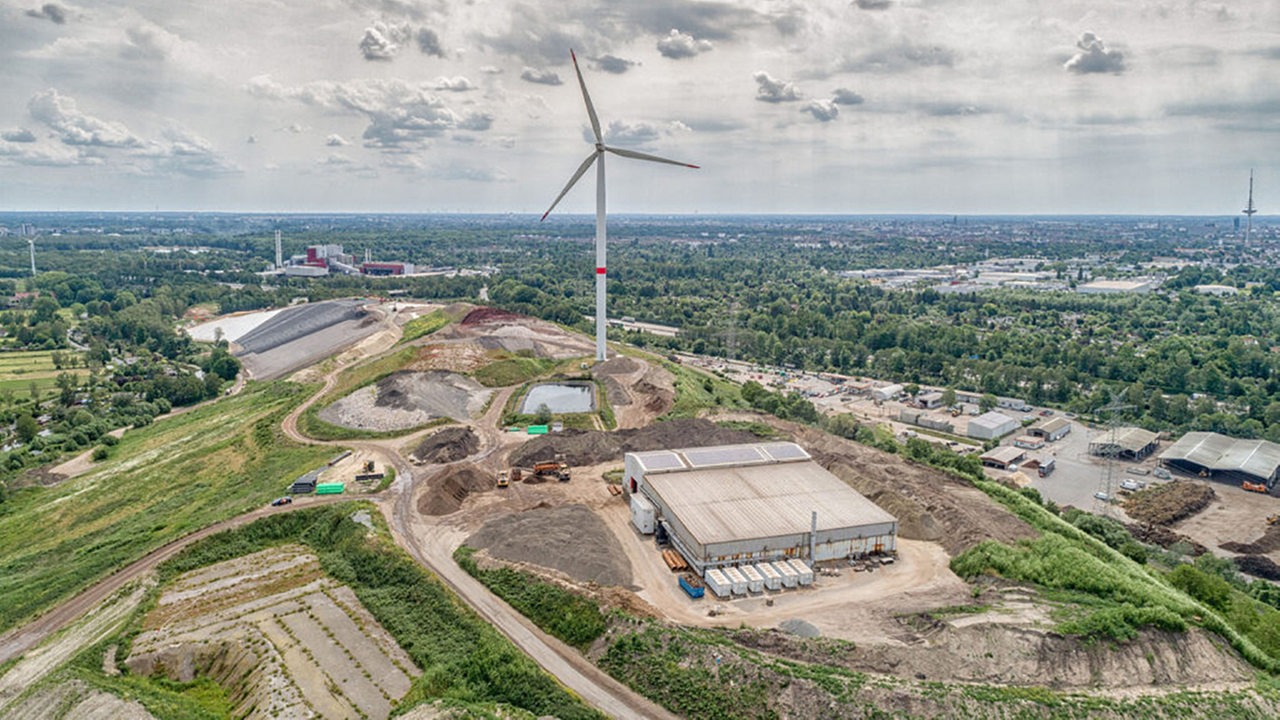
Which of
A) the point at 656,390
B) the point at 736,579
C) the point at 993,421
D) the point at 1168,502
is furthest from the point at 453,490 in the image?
the point at 993,421

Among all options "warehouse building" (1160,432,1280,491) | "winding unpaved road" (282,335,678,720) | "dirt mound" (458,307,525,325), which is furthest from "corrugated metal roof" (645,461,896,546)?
"dirt mound" (458,307,525,325)

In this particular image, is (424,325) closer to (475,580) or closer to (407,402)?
(407,402)

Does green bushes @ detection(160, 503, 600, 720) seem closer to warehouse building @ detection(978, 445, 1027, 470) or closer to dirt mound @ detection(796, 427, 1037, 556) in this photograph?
dirt mound @ detection(796, 427, 1037, 556)

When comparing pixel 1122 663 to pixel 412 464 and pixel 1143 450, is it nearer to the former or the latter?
pixel 412 464

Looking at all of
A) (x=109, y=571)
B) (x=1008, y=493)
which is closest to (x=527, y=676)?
(x=109, y=571)

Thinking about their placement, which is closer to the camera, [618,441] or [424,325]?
[618,441]

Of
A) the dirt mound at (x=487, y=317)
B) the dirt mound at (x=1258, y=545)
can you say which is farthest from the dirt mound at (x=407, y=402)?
the dirt mound at (x=1258, y=545)
